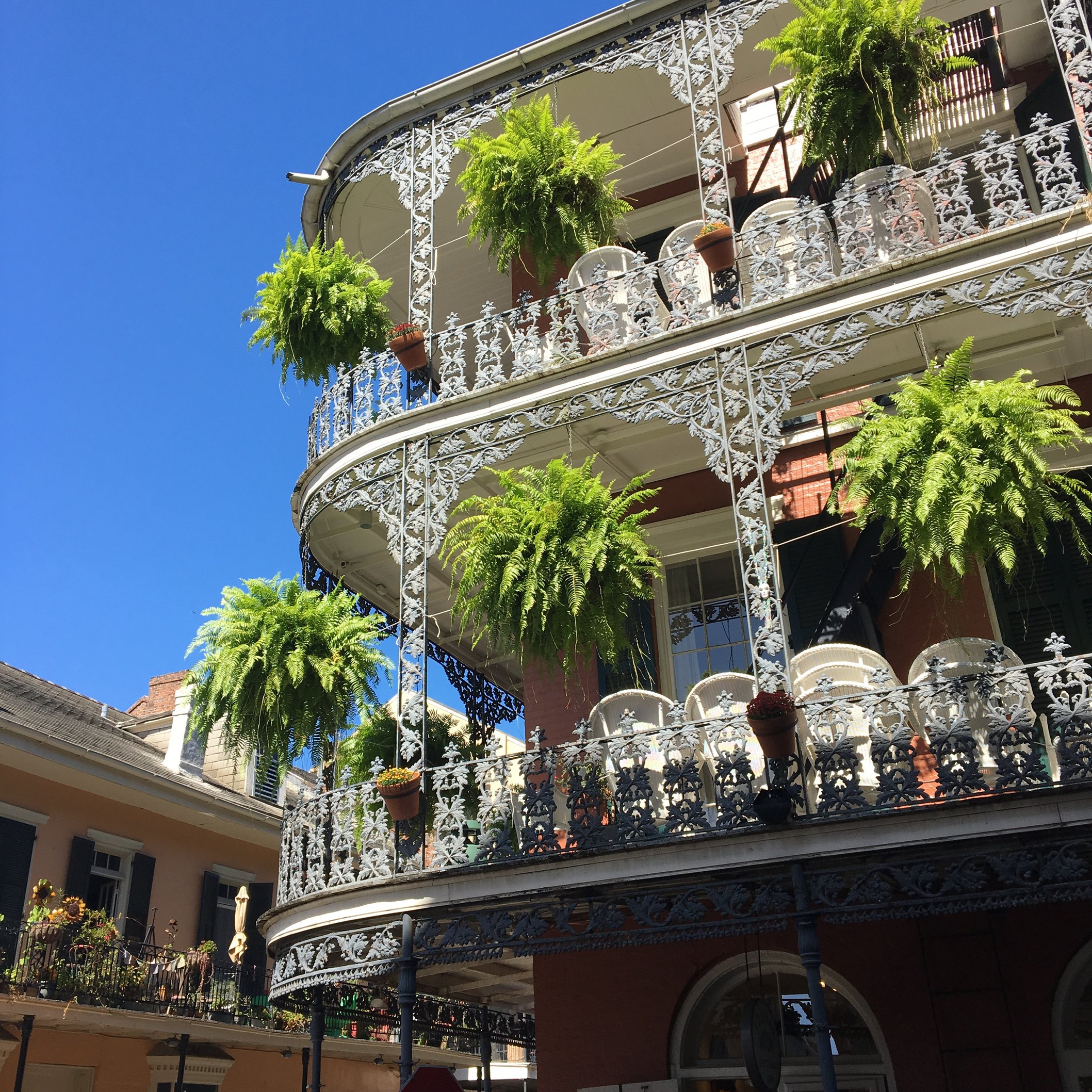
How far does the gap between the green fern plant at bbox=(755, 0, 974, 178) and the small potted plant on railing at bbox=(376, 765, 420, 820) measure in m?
5.88

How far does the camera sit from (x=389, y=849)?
313 inches

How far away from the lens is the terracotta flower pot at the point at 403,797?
7.74 meters

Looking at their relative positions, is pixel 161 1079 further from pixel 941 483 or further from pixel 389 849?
pixel 941 483

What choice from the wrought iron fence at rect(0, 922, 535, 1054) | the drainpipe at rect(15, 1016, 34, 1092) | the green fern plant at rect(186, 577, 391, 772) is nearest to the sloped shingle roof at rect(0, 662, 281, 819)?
the wrought iron fence at rect(0, 922, 535, 1054)

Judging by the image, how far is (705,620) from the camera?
395 inches

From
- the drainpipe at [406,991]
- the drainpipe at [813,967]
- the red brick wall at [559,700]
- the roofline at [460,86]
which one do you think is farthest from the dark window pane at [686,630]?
the roofline at [460,86]

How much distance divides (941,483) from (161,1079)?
41.0 ft

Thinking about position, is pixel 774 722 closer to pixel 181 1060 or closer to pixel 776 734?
pixel 776 734

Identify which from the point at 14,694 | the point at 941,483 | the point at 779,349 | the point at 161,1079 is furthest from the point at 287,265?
the point at 161,1079

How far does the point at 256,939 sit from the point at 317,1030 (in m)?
8.62

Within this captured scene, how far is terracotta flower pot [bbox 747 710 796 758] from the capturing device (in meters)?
6.61

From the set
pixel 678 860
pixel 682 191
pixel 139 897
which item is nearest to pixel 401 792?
pixel 678 860

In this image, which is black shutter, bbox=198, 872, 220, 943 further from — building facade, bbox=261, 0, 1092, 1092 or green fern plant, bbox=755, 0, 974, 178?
green fern plant, bbox=755, 0, 974, 178

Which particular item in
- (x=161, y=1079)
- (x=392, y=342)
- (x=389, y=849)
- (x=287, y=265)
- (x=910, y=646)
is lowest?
(x=161, y=1079)
